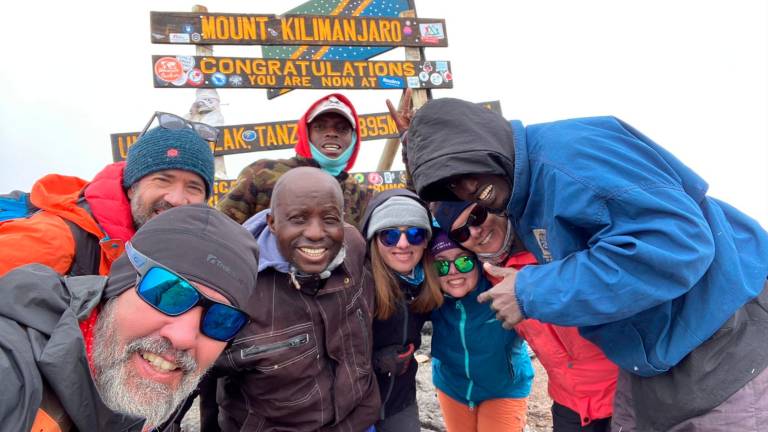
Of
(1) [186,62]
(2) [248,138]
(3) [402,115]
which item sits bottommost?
(3) [402,115]

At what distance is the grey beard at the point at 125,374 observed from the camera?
5.50 ft

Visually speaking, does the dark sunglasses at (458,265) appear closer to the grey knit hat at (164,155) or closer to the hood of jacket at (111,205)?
the grey knit hat at (164,155)

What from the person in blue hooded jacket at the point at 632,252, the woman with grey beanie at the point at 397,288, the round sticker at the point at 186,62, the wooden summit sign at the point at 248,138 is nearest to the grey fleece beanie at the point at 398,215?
the woman with grey beanie at the point at 397,288

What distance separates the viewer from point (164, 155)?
2.98 m

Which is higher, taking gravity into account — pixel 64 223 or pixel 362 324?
pixel 64 223

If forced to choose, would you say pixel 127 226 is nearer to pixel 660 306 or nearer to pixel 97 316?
pixel 97 316

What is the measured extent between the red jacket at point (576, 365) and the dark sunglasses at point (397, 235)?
25.9 inches

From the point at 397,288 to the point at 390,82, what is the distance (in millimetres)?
5417

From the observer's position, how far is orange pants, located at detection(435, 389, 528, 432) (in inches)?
138

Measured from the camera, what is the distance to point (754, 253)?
2.01 m

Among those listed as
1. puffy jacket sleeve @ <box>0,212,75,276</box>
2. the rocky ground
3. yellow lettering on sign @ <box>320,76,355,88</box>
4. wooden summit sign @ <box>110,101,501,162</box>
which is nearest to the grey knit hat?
puffy jacket sleeve @ <box>0,212,75,276</box>

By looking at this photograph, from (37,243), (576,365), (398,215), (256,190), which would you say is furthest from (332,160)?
(576,365)

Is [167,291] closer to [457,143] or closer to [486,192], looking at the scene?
[457,143]

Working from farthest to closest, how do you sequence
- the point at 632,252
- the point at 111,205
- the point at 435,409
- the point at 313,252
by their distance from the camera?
the point at 435,409
the point at 111,205
the point at 313,252
the point at 632,252
